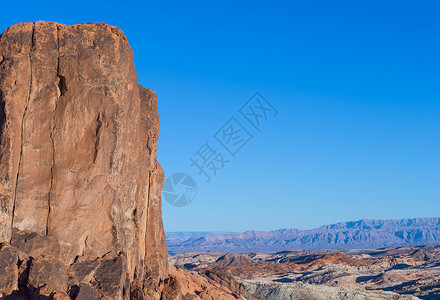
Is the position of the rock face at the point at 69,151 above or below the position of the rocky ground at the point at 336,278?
above

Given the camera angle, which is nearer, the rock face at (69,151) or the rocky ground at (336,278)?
the rock face at (69,151)

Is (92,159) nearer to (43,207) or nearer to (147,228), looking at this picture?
(43,207)

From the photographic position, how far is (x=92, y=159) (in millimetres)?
26922

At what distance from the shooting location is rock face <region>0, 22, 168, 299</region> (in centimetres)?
2480

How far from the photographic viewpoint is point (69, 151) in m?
26.6

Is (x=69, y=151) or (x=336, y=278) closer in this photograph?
(x=69, y=151)

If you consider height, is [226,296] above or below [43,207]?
below

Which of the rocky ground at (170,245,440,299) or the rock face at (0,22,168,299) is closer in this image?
the rock face at (0,22,168,299)

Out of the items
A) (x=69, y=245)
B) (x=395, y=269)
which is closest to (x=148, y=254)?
(x=69, y=245)

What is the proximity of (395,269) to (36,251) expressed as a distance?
11917 centimetres

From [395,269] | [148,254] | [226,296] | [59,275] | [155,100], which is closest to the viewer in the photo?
[59,275]

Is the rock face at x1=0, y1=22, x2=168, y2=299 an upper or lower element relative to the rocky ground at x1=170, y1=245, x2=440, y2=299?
upper

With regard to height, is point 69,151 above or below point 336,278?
above

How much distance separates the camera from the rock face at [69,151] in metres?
24.8
